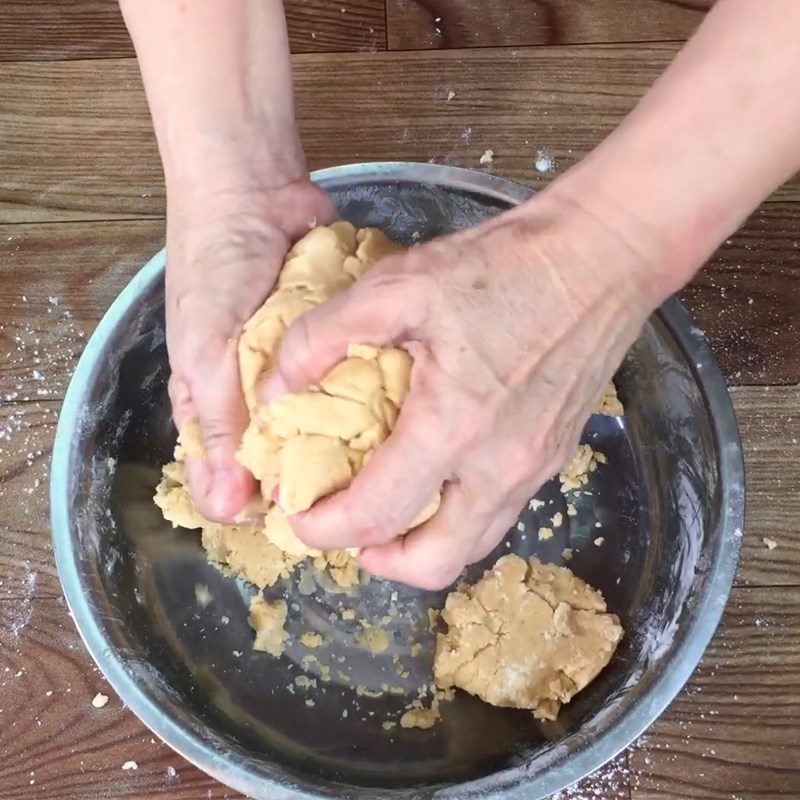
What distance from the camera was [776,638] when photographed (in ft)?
3.48

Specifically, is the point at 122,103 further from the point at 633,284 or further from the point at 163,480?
the point at 633,284

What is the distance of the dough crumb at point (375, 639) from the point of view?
1.03 m

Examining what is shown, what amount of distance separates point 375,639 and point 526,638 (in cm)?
19

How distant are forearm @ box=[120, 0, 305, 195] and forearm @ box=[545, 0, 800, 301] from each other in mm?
341

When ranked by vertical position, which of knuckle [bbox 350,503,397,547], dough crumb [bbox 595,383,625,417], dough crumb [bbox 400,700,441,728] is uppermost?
knuckle [bbox 350,503,397,547]

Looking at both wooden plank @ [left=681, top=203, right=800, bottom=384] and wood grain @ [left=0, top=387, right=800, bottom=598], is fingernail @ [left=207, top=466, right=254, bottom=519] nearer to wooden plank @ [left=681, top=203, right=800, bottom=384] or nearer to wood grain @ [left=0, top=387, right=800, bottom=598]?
wood grain @ [left=0, top=387, right=800, bottom=598]

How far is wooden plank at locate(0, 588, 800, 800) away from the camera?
40.1 inches

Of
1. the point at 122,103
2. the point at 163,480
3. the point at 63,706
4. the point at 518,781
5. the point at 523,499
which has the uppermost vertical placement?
the point at 122,103

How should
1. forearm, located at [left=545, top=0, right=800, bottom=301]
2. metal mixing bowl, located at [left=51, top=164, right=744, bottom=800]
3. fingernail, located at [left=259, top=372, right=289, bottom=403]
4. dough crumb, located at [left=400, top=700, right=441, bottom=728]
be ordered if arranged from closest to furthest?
forearm, located at [left=545, top=0, right=800, bottom=301] → fingernail, located at [left=259, top=372, right=289, bottom=403] → metal mixing bowl, located at [left=51, top=164, right=744, bottom=800] → dough crumb, located at [left=400, top=700, right=441, bottom=728]

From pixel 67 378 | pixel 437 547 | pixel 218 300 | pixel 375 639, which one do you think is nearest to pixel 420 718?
pixel 375 639

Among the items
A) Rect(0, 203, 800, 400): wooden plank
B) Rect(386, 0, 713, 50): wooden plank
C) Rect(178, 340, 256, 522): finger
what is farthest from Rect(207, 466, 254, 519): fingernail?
Rect(386, 0, 713, 50): wooden plank

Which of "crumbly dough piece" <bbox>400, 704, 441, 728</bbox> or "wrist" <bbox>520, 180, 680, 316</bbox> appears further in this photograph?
"crumbly dough piece" <bbox>400, 704, 441, 728</bbox>

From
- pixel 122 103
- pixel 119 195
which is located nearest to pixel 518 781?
pixel 119 195

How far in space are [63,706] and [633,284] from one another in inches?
34.3
